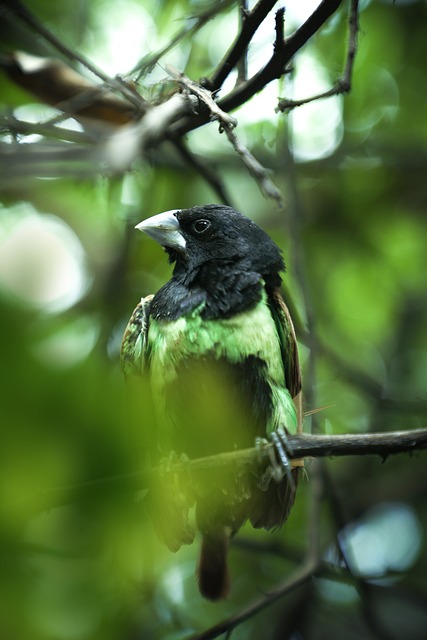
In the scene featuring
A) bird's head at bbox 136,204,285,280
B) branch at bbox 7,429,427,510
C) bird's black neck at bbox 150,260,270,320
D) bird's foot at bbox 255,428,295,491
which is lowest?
bird's foot at bbox 255,428,295,491

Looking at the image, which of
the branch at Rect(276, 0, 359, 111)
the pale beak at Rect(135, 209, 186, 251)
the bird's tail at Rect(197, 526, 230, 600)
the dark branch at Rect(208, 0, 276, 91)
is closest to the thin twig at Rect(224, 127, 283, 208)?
the branch at Rect(276, 0, 359, 111)

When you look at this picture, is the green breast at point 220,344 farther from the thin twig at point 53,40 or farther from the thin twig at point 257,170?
the thin twig at point 257,170

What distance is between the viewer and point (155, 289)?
10.7 feet

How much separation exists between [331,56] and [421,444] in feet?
8.12

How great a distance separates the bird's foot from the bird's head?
0.65m

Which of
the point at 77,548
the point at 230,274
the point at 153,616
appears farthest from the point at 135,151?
the point at 153,616

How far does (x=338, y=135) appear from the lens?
492 cm

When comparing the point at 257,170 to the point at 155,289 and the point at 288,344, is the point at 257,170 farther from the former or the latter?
the point at 155,289

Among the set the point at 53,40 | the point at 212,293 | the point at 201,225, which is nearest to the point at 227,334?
the point at 212,293

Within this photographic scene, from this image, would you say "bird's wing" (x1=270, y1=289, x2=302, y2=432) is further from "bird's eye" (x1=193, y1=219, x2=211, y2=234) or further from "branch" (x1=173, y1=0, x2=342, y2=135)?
"branch" (x1=173, y1=0, x2=342, y2=135)

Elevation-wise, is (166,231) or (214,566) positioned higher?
(166,231)

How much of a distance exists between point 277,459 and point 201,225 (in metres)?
0.99

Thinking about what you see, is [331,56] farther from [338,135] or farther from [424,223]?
[424,223]

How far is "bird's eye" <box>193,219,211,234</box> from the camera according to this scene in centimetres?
275
